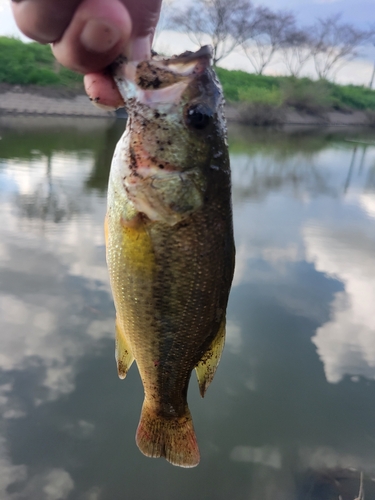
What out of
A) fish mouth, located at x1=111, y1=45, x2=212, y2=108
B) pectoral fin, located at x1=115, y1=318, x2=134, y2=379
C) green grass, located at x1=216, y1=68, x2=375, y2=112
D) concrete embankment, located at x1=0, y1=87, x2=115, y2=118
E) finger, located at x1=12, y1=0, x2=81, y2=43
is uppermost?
green grass, located at x1=216, y1=68, x2=375, y2=112

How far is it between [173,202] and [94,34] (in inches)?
21.8

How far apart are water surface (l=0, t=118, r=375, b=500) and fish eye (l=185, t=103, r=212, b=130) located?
2.84 meters

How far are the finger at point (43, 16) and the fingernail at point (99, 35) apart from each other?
6 centimetres

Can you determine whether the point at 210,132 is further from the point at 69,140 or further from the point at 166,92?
the point at 69,140

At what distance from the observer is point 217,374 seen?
420 centimetres

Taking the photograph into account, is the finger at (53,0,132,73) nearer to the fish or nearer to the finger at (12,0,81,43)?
A: the finger at (12,0,81,43)

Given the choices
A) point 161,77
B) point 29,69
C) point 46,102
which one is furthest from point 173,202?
point 29,69

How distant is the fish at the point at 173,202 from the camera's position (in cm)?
133

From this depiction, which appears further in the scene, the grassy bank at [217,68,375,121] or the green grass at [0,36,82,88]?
the grassy bank at [217,68,375,121]

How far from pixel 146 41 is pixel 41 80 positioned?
23.1 m

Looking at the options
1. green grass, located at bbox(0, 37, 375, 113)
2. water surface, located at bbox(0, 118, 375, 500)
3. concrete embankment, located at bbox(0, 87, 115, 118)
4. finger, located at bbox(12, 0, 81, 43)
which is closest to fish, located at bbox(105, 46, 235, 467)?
finger, located at bbox(12, 0, 81, 43)

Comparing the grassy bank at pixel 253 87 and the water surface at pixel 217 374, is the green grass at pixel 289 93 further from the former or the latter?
the water surface at pixel 217 374

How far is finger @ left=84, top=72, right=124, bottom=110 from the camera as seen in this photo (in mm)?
1211

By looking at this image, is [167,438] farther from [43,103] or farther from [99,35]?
[43,103]
